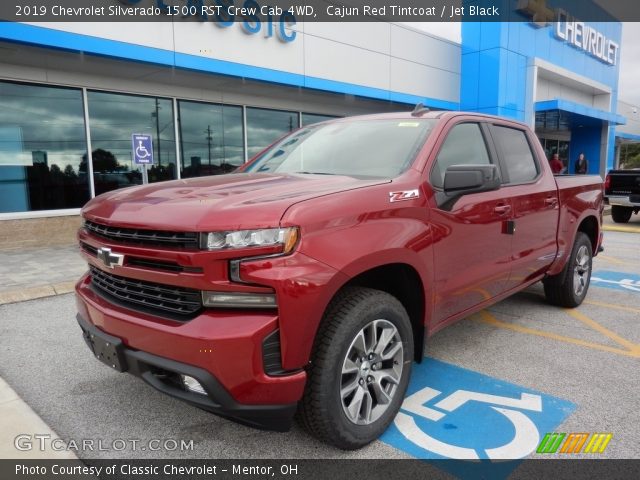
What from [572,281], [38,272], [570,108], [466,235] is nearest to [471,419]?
[466,235]

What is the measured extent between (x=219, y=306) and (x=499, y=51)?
18.2m

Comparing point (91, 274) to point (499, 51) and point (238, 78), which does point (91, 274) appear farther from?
point (499, 51)

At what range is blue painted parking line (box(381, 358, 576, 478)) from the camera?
2.60 m

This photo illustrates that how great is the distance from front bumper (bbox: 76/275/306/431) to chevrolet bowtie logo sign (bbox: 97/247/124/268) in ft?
1.15

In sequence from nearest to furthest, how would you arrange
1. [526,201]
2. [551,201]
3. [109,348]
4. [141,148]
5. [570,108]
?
1. [109,348]
2. [526,201]
3. [551,201]
4. [141,148]
5. [570,108]

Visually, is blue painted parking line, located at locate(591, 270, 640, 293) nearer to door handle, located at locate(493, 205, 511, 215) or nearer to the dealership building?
door handle, located at locate(493, 205, 511, 215)

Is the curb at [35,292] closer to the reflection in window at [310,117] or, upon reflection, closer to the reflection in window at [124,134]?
the reflection in window at [124,134]

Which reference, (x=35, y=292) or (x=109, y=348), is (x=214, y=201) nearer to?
(x=109, y=348)

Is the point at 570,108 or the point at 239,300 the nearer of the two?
the point at 239,300

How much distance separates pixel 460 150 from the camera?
3.44 m

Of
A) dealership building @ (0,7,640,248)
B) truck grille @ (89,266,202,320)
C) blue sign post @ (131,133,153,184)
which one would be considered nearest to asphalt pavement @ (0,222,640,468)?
truck grille @ (89,266,202,320)

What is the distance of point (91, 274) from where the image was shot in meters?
3.02

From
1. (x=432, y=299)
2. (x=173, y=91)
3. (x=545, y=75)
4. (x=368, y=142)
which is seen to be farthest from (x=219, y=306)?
(x=545, y=75)

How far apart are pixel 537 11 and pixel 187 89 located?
14669 millimetres
